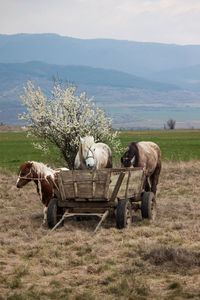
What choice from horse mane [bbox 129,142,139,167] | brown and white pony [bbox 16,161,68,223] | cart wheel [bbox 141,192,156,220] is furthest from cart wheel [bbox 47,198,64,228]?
horse mane [bbox 129,142,139,167]

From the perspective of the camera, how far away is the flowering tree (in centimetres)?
1959

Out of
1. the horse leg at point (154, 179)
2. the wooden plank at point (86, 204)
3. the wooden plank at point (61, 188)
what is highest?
the wooden plank at point (61, 188)

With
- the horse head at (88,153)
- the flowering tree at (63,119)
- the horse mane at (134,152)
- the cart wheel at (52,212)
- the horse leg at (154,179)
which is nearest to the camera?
the cart wheel at (52,212)

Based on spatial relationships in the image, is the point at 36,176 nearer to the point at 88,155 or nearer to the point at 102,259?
the point at 88,155

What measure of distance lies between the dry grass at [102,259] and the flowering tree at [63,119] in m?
6.31

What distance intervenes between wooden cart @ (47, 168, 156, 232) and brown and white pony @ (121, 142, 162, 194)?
5.46ft

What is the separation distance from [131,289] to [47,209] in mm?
4923

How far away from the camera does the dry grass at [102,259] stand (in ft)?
22.4

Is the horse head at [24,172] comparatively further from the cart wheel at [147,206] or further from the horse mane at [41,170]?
the cart wheel at [147,206]

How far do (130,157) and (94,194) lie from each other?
2.81 m

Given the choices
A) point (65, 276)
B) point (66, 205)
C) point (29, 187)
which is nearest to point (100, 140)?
point (29, 187)

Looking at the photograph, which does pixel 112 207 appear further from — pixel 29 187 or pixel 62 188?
pixel 29 187

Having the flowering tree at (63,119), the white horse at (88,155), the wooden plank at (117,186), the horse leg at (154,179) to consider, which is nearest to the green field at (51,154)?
the flowering tree at (63,119)

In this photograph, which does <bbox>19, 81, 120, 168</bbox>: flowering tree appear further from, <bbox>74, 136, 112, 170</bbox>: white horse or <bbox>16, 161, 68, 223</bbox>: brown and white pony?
<bbox>16, 161, 68, 223</bbox>: brown and white pony
